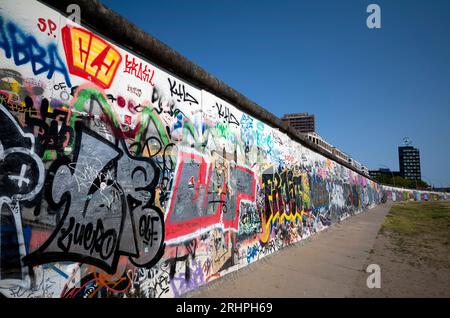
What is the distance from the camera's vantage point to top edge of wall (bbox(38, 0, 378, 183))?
2.83m

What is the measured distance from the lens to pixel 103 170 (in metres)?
2.84

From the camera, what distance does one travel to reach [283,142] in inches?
316

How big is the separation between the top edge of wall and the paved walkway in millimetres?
3442

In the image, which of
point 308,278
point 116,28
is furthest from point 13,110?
point 308,278

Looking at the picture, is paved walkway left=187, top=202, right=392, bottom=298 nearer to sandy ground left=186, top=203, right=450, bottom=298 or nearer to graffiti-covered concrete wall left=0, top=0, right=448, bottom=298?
sandy ground left=186, top=203, right=450, bottom=298

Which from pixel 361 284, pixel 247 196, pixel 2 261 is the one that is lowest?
pixel 361 284

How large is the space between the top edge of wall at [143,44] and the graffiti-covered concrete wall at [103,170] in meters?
0.10

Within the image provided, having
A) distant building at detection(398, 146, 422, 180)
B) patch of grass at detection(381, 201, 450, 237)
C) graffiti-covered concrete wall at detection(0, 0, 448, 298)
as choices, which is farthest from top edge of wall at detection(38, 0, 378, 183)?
distant building at detection(398, 146, 422, 180)

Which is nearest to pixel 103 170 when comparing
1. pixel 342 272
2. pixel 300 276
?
pixel 300 276

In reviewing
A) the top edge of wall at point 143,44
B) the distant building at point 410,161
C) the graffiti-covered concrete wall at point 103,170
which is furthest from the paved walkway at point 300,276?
the distant building at point 410,161

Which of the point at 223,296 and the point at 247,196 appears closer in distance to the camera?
the point at 223,296

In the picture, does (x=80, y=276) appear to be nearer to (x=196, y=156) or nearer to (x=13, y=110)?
(x=13, y=110)

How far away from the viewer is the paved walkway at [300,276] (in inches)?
158
